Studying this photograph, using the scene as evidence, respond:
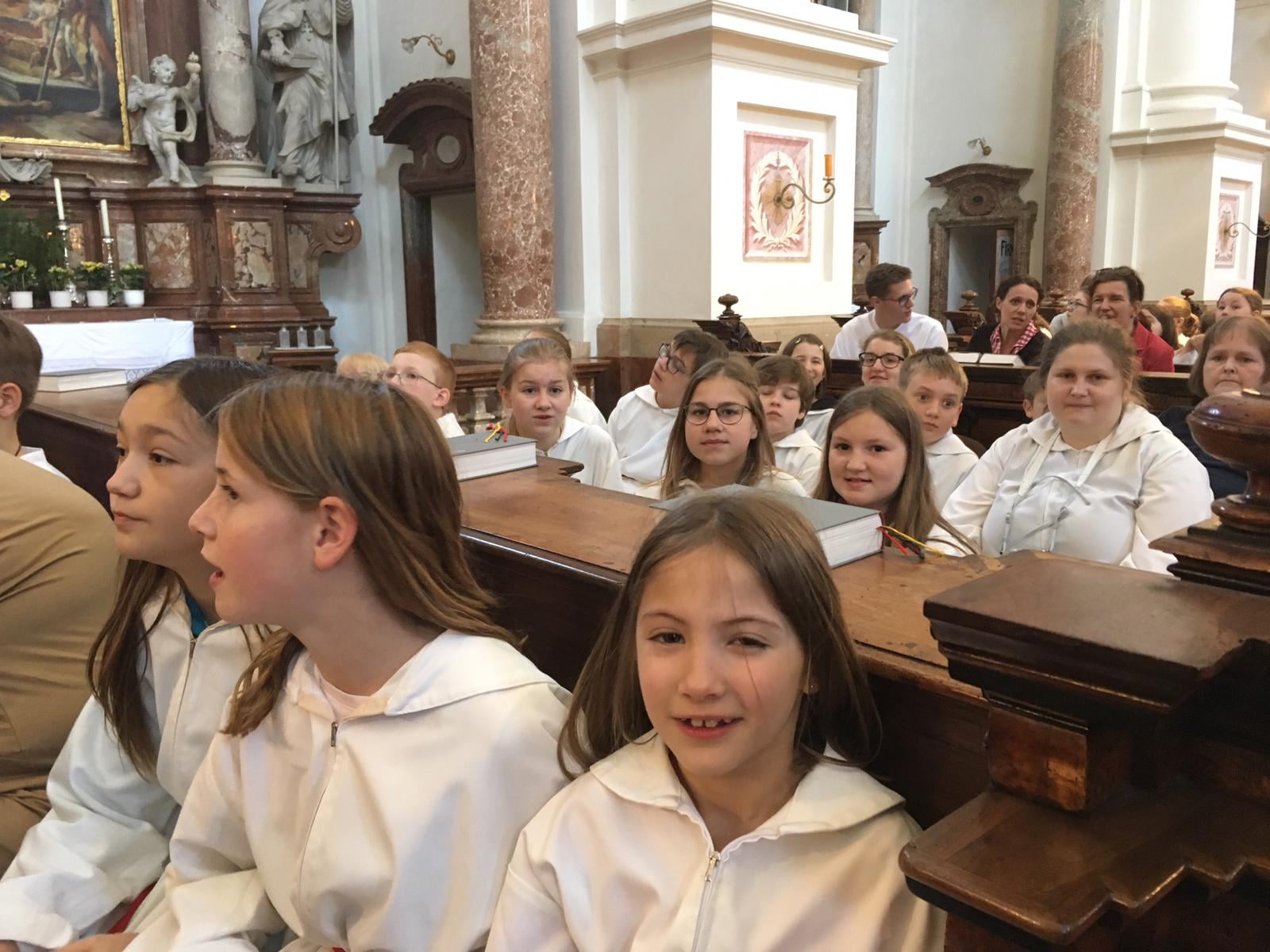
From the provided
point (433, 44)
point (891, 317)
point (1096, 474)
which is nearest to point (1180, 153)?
point (891, 317)

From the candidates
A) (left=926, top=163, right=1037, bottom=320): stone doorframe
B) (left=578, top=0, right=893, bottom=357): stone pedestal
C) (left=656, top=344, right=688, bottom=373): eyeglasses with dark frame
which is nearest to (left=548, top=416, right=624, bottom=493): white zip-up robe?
(left=656, top=344, right=688, bottom=373): eyeglasses with dark frame

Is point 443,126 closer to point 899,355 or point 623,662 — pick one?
point 899,355

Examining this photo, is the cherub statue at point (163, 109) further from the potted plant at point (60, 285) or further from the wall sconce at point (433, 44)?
the wall sconce at point (433, 44)

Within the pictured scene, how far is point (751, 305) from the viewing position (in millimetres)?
6594

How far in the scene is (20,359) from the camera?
2807 millimetres

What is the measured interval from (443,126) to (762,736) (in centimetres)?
829

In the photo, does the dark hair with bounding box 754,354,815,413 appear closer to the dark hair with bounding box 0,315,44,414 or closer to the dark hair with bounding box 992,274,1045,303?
the dark hair with bounding box 0,315,44,414

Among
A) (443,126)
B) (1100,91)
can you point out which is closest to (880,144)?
(1100,91)

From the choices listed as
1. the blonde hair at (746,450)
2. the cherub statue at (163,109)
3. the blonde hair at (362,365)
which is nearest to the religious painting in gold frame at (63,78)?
the cherub statue at (163,109)

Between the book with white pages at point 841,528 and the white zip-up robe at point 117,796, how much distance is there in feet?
2.83

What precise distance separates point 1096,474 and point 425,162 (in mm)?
7325

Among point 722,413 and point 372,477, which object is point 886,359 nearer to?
point 722,413

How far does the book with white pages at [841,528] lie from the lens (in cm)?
157

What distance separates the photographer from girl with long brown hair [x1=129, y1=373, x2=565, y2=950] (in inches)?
54.0
